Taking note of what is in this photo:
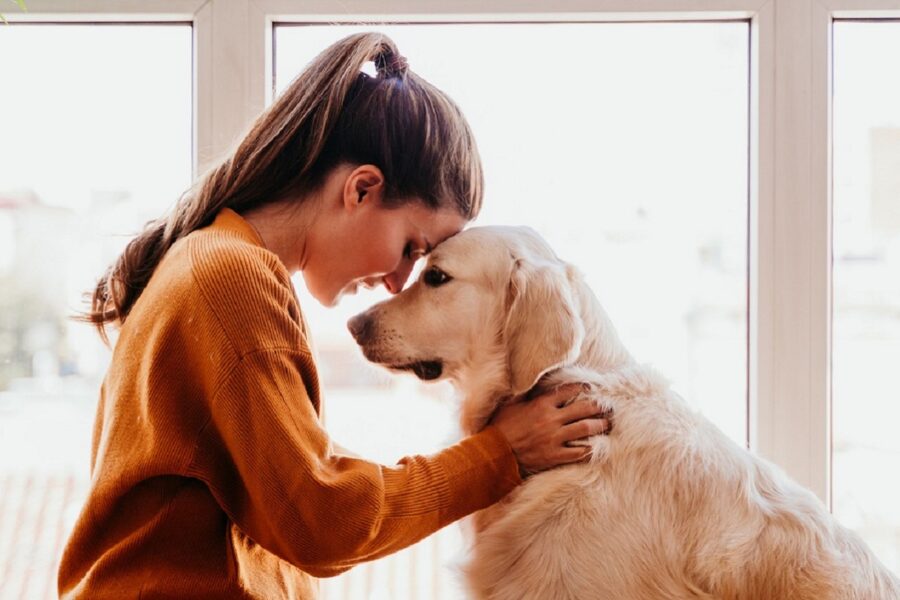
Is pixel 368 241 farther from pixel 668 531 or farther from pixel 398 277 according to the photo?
pixel 668 531

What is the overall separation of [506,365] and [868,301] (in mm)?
948

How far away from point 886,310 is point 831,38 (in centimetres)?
58

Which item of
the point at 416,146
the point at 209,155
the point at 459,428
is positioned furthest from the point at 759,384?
the point at 209,155

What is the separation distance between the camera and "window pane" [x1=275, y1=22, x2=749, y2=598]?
72.5 inches

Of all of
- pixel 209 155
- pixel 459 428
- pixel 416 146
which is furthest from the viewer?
pixel 209 155

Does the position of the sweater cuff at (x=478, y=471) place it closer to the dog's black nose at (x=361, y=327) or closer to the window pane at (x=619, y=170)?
the dog's black nose at (x=361, y=327)

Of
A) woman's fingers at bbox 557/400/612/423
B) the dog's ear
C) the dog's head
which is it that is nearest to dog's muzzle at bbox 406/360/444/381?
the dog's head

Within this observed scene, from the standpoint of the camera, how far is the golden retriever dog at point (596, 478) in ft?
3.84

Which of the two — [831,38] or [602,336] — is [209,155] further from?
[831,38]

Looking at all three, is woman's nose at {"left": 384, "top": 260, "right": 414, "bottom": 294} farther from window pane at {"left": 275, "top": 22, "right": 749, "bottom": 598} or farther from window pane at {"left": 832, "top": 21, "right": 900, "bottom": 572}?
window pane at {"left": 832, "top": 21, "right": 900, "bottom": 572}

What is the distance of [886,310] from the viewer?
1.86 metres

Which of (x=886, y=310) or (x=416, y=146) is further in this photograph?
(x=886, y=310)

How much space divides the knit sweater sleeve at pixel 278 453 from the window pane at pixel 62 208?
90 centimetres

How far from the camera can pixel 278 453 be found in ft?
3.29
